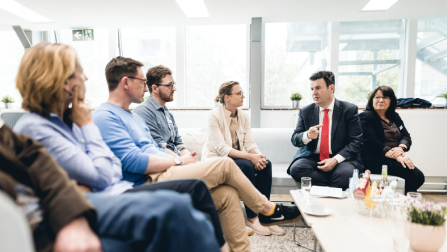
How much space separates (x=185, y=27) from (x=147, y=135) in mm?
3585

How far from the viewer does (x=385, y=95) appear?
8.93 ft

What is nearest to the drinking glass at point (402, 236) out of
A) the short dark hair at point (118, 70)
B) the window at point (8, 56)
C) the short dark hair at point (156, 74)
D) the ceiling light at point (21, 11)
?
the short dark hair at point (118, 70)

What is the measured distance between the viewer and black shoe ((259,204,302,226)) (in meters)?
1.74

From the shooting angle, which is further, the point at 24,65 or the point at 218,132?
the point at 218,132

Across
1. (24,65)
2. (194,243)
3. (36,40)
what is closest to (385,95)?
(194,243)

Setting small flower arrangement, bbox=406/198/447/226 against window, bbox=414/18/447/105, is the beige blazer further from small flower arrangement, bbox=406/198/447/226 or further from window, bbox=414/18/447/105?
window, bbox=414/18/447/105

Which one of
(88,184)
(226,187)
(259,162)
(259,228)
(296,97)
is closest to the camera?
(88,184)

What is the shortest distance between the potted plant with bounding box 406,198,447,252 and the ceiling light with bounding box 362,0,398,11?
3.18 meters

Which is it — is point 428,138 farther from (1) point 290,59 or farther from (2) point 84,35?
(2) point 84,35

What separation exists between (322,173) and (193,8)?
108 inches

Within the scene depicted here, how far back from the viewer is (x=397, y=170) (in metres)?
2.57

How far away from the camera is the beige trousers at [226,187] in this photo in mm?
1521

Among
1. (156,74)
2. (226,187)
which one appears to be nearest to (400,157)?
(226,187)

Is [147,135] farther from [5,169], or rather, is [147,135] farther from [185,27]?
[185,27]
